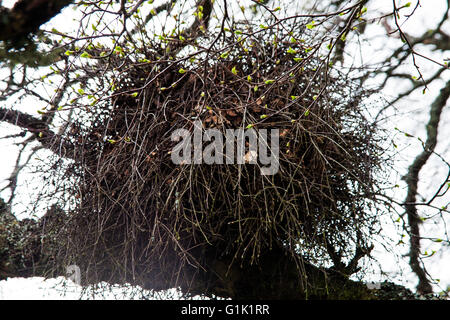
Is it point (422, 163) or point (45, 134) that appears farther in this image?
point (422, 163)

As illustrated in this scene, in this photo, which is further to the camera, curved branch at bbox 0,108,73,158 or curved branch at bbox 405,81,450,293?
curved branch at bbox 405,81,450,293

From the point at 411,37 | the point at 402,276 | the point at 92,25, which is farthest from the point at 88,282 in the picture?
the point at 411,37

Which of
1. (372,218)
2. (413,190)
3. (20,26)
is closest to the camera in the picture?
(20,26)

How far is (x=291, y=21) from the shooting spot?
123cm

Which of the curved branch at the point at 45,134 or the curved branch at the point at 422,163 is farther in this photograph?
the curved branch at the point at 422,163

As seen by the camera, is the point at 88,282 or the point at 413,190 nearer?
the point at 88,282

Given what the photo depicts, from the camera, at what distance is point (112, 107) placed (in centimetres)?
106

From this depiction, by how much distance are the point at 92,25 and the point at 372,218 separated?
108 cm

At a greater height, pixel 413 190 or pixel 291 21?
pixel 291 21
